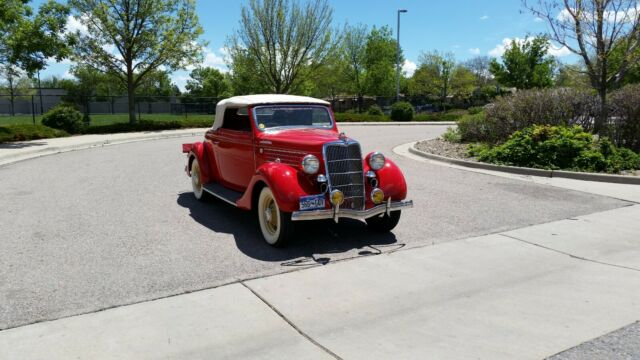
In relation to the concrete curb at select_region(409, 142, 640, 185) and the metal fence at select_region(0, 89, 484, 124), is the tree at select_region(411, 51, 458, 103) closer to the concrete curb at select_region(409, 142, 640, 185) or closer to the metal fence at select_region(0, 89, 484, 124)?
the metal fence at select_region(0, 89, 484, 124)

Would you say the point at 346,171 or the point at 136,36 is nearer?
the point at 346,171

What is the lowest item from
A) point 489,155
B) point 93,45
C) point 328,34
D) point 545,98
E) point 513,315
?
point 513,315

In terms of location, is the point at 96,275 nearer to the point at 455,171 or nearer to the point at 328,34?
the point at 455,171

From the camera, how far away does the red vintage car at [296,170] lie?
17.1 ft

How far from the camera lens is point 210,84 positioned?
67.9m

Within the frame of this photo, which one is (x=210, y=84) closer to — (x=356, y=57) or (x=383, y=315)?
(x=356, y=57)

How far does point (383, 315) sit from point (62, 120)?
21.5m

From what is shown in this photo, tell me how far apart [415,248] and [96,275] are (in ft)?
11.1

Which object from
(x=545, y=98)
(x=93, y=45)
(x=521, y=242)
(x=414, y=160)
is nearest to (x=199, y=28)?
(x=93, y=45)

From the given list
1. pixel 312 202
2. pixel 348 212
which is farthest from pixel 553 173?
pixel 312 202

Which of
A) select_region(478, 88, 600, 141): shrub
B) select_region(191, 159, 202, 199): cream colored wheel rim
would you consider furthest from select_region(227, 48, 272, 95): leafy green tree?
select_region(191, 159, 202, 199): cream colored wheel rim

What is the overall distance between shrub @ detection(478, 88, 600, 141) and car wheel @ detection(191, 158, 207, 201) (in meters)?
9.34

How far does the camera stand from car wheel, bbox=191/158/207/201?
7.69 m

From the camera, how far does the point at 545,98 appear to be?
42.4ft
